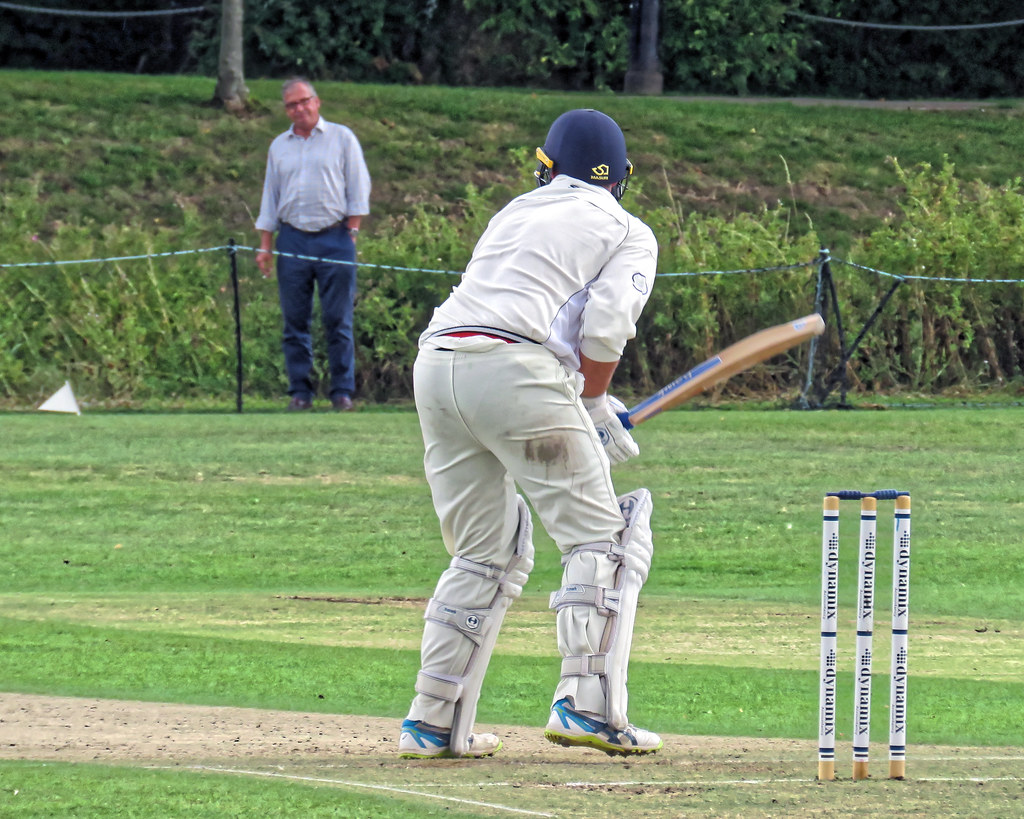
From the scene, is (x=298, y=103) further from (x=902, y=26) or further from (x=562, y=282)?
(x=902, y=26)

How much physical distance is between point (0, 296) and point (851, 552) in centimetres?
1039

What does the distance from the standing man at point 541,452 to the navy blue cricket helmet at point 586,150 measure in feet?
0.04

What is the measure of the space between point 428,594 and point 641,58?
24860 millimetres

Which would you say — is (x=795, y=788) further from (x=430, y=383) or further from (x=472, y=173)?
(x=472, y=173)

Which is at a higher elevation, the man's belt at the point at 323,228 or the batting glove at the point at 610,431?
the batting glove at the point at 610,431

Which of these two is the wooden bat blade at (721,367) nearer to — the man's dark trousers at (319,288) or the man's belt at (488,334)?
the man's belt at (488,334)

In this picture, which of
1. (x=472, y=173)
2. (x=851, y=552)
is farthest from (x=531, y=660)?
(x=472, y=173)

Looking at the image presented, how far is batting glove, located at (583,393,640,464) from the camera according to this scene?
588cm

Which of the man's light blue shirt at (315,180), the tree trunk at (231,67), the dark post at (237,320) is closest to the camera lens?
the man's light blue shirt at (315,180)

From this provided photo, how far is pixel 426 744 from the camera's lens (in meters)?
5.78

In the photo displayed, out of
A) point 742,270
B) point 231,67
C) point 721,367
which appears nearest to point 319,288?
point 742,270

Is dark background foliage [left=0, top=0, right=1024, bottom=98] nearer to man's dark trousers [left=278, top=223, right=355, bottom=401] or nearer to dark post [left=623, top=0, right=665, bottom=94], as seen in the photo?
dark post [left=623, top=0, right=665, bottom=94]

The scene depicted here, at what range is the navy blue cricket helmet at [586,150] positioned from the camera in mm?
5945

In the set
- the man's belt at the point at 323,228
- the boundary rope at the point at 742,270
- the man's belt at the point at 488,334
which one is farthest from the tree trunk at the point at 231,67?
the man's belt at the point at 488,334
